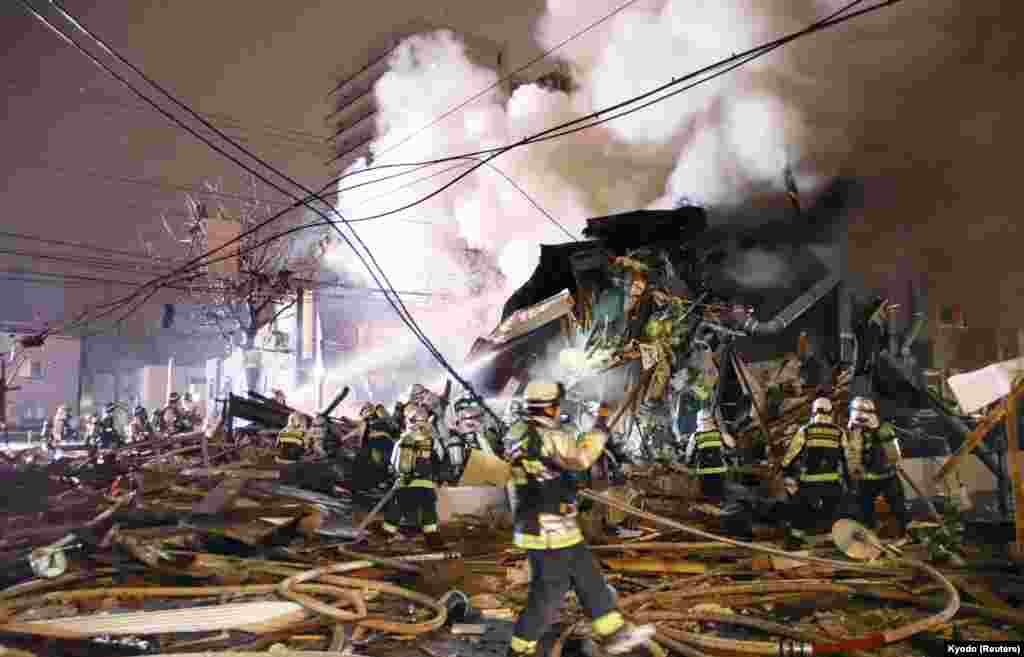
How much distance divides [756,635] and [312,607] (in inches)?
141

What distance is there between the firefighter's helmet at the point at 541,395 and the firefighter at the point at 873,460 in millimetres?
5920

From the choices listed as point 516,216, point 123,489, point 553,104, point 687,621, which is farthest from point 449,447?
point 553,104

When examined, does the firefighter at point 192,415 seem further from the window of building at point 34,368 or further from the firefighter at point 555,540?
the window of building at point 34,368

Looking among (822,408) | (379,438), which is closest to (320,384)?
(379,438)

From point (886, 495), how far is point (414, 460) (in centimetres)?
632

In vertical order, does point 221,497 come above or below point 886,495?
above

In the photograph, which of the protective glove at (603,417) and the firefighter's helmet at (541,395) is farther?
the protective glove at (603,417)

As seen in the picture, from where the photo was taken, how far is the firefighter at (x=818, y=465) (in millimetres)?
8836

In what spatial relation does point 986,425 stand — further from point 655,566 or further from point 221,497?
point 221,497

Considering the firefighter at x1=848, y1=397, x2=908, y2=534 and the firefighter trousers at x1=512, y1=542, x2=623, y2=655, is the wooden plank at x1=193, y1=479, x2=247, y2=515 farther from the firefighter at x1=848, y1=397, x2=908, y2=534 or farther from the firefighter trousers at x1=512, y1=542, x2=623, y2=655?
the firefighter at x1=848, y1=397, x2=908, y2=534

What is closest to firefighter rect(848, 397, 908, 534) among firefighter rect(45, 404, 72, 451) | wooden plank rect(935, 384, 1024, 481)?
wooden plank rect(935, 384, 1024, 481)

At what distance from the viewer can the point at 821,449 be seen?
8844 mm

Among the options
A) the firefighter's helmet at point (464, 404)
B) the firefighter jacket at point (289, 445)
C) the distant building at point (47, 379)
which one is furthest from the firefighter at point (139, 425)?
the distant building at point (47, 379)

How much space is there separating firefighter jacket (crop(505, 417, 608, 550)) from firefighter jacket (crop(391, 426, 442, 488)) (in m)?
5.32
